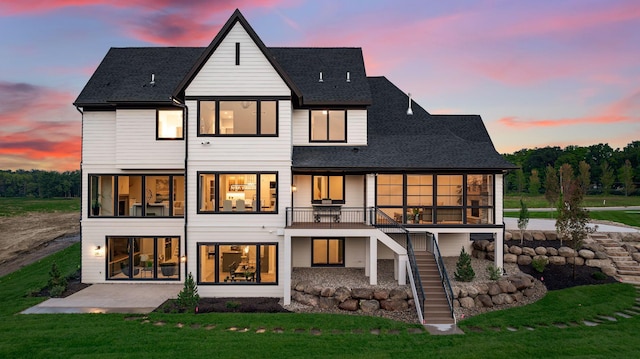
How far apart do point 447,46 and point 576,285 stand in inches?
842

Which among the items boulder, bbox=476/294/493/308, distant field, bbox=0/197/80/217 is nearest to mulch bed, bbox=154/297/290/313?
boulder, bbox=476/294/493/308

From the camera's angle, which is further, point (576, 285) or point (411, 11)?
point (411, 11)

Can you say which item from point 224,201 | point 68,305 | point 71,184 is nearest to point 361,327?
point 224,201

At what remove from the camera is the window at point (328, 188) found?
59.4ft

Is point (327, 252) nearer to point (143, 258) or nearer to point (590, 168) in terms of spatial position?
point (143, 258)

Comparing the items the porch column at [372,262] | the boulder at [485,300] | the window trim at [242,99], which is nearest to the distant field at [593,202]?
the boulder at [485,300]

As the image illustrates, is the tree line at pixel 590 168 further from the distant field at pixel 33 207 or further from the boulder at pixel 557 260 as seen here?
the distant field at pixel 33 207

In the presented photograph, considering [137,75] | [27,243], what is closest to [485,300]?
[137,75]

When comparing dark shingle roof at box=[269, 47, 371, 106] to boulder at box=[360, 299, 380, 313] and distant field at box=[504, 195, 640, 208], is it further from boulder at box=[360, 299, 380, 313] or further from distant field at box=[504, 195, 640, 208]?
distant field at box=[504, 195, 640, 208]

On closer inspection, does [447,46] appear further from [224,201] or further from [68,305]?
[68,305]

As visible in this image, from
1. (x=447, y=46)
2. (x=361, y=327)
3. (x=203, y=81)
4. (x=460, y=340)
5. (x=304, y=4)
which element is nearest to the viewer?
(x=460, y=340)

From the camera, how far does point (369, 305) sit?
43.6ft

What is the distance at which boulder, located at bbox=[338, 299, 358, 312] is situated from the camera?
524 inches

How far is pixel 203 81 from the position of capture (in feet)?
50.7
